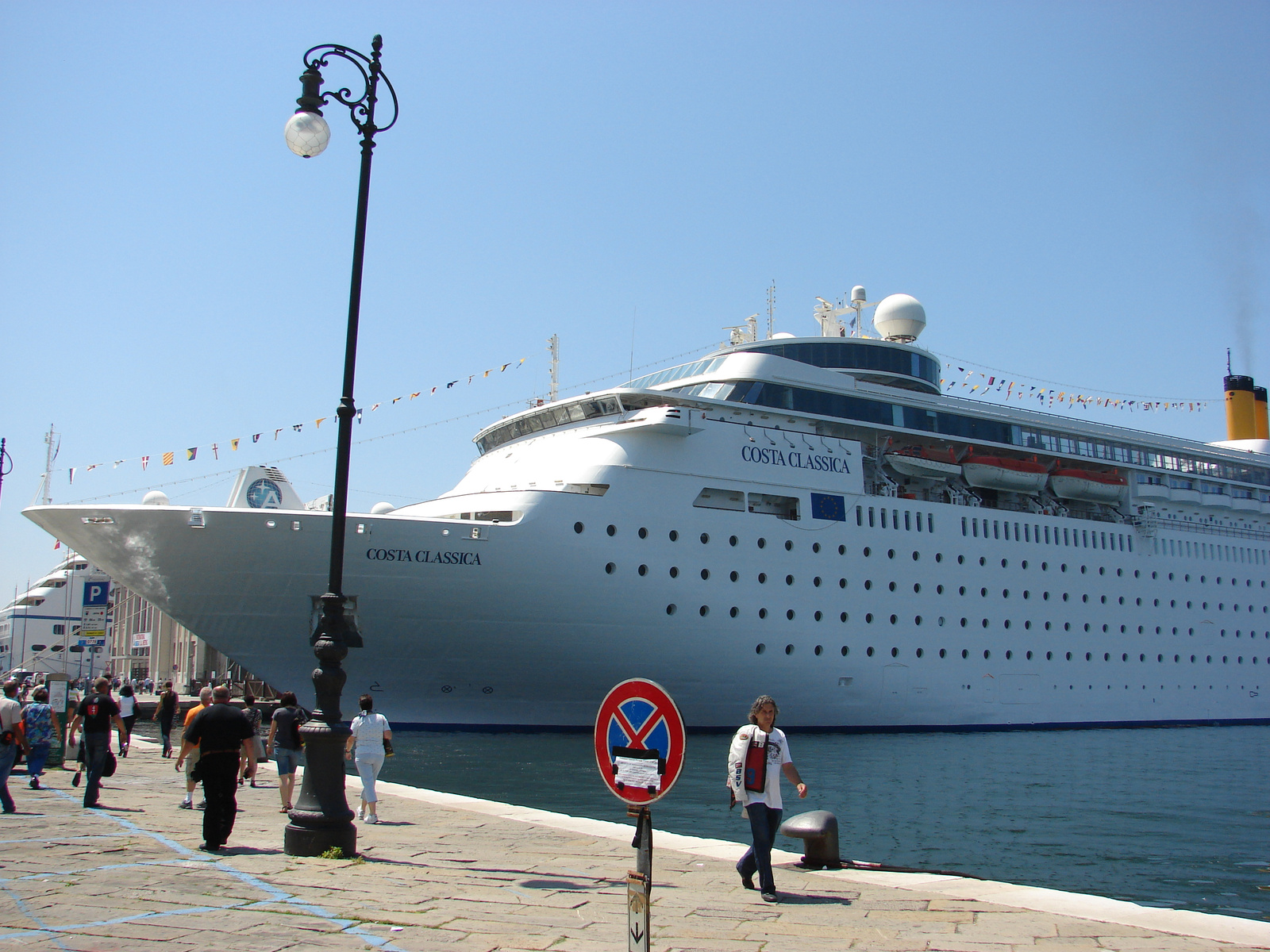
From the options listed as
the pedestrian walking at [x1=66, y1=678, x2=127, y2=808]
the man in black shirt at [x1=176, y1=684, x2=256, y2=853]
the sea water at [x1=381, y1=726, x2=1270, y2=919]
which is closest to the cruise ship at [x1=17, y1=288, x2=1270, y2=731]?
the sea water at [x1=381, y1=726, x2=1270, y2=919]

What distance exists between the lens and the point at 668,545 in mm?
21969

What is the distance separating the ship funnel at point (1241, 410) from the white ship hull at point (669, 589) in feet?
52.1

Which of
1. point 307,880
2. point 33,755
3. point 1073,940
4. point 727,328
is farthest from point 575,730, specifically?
point 1073,940

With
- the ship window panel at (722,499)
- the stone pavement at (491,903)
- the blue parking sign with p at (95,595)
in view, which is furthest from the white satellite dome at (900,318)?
the stone pavement at (491,903)

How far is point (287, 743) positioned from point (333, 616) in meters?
3.66

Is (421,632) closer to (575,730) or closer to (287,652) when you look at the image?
(287,652)

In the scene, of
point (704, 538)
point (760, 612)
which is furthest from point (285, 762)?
point (760, 612)

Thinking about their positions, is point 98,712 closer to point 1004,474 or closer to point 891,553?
point 891,553

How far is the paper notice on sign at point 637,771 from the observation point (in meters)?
4.46

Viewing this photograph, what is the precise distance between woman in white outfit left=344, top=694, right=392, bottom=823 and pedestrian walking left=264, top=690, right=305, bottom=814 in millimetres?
643

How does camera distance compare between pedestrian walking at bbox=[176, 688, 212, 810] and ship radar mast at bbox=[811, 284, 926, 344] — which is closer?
pedestrian walking at bbox=[176, 688, 212, 810]

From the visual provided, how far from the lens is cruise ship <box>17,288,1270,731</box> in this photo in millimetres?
19781

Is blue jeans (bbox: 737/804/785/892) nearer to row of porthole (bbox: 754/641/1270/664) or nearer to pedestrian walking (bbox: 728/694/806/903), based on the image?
pedestrian walking (bbox: 728/694/806/903)

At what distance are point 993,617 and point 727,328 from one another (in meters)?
11.3
